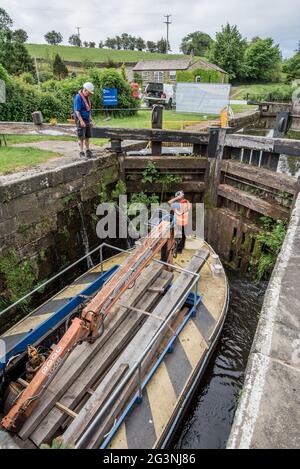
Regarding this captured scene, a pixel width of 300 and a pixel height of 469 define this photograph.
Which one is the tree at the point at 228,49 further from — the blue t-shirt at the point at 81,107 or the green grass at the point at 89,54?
the blue t-shirt at the point at 81,107

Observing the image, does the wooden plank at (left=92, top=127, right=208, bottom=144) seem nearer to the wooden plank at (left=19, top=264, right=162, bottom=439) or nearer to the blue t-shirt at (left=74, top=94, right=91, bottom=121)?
the blue t-shirt at (left=74, top=94, right=91, bottom=121)

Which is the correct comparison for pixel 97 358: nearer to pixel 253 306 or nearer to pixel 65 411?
pixel 65 411

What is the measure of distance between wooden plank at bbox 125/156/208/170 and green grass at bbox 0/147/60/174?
199cm

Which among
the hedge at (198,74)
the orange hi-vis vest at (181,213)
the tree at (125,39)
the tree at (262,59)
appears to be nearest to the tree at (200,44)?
the tree at (125,39)

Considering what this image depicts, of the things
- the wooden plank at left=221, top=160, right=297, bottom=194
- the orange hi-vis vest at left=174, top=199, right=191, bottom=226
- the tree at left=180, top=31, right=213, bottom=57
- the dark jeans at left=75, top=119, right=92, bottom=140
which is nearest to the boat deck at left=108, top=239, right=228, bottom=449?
the orange hi-vis vest at left=174, top=199, right=191, bottom=226

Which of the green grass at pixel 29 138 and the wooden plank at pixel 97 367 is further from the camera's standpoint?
the green grass at pixel 29 138

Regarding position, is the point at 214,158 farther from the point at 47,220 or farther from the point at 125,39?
the point at 125,39

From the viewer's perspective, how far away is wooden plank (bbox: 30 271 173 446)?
11.5ft

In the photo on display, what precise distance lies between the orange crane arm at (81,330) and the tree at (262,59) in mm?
47541

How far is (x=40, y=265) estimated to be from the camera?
242 inches

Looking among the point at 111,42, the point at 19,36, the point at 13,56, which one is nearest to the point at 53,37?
the point at 111,42

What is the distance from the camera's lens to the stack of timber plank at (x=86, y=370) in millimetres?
3529

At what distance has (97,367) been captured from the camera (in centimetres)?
410

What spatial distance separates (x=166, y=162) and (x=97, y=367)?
5.70 m
